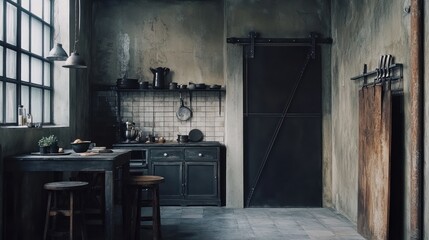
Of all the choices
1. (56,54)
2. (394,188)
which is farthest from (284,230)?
(56,54)

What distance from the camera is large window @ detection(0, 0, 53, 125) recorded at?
4.90 meters

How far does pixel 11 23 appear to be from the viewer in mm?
5086

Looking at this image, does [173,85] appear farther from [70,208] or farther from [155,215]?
[70,208]

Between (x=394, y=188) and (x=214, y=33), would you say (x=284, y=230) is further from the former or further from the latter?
(x=214, y=33)

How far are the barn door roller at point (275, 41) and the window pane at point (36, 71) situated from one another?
2796mm

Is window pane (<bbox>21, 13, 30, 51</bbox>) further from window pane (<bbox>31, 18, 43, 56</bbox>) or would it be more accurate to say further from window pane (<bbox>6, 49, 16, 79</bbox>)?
window pane (<bbox>6, 49, 16, 79</bbox>)

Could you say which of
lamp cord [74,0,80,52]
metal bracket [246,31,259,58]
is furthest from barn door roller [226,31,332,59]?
lamp cord [74,0,80,52]

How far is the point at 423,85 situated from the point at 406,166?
2.73 feet

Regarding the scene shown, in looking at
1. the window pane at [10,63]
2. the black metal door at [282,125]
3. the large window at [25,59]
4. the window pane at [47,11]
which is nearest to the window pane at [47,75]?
the large window at [25,59]

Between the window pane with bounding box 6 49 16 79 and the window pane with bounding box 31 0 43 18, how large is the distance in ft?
2.80

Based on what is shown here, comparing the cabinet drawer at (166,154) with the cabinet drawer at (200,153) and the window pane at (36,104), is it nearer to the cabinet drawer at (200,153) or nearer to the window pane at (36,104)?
the cabinet drawer at (200,153)

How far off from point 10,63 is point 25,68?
0.45 metres

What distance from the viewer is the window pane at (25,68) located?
17.7 ft

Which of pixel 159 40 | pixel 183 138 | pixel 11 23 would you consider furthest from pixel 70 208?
pixel 159 40
